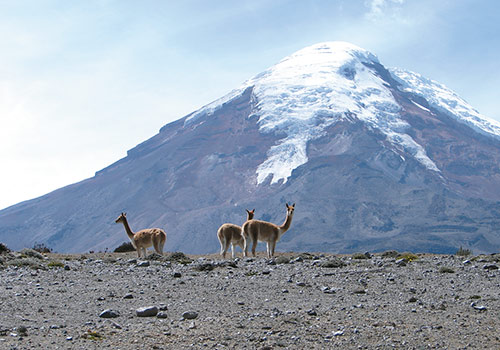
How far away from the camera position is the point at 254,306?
1336 cm

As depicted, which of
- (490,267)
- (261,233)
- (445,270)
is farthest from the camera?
(261,233)

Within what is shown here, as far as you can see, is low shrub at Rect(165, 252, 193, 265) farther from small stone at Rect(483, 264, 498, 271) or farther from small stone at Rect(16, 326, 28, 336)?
small stone at Rect(16, 326, 28, 336)

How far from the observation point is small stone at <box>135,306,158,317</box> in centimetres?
1211

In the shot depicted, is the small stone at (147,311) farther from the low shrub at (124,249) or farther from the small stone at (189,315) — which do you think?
the low shrub at (124,249)

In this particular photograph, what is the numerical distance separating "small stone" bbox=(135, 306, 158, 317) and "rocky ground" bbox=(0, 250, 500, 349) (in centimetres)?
2

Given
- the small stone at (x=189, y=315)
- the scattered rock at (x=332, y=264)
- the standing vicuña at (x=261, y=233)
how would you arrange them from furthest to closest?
1. the standing vicuña at (x=261, y=233)
2. the scattered rock at (x=332, y=264)
3. the small stone at (x=189, y=315)

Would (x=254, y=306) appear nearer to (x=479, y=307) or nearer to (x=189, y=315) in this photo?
(x=189, y=315)

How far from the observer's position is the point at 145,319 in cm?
Answer: 1189

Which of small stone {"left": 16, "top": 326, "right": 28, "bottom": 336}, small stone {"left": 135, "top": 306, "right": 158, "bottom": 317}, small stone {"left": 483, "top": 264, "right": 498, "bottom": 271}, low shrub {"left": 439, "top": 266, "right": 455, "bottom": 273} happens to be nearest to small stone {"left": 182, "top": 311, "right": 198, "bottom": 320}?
small stone {"left": 135, "top": 306, "right": 158, "bottom": 317}

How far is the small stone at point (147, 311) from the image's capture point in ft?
39.7

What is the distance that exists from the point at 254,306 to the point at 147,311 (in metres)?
2.35

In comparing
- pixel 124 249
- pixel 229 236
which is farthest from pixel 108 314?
pixel 124 249

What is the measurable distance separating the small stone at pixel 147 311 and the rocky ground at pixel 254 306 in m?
0.02

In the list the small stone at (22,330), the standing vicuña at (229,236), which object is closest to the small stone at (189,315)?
the small stone at (22,330)
